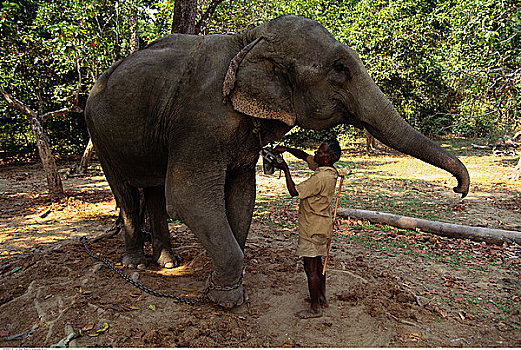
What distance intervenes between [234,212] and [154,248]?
59.0 inches

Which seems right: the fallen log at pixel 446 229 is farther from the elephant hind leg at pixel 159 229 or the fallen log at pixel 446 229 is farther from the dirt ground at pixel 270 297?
the elephant hind leg at pixel 159 229

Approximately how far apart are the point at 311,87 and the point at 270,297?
2.24 metres

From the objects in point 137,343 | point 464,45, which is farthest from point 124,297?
point 464,45

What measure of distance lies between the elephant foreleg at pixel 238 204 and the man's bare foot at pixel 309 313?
0.98 meters

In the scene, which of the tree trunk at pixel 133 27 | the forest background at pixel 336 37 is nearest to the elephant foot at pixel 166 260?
the forest background at pixel 336 37

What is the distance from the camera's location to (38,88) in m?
13.6

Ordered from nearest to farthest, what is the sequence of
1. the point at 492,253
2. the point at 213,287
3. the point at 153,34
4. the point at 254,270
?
the point at 213,287
the point at 254,270
the point at 492,253
the point at 153,34

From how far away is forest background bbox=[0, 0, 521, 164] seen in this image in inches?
352

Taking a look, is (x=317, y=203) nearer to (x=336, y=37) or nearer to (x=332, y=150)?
(x=332, y=150)

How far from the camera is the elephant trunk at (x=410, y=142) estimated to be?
322 centimetres

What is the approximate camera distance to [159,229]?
5.05 metres

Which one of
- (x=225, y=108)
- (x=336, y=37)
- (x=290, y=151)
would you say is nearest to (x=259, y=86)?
(x=225, y=108)

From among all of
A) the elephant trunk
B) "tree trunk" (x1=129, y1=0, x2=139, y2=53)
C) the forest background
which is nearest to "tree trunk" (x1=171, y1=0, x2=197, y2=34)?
the forest background

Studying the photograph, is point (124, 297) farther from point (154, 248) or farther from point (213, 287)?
point (154, 248)
